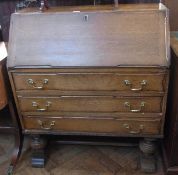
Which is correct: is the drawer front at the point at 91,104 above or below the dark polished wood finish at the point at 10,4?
below

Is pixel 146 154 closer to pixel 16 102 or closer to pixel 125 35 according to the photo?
pixel 125 35

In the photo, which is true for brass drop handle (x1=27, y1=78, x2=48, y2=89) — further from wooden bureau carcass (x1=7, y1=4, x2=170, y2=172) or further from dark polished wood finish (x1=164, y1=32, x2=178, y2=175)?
dark polished wood finish (x1=164, y1=32, x2=178, y2=175)

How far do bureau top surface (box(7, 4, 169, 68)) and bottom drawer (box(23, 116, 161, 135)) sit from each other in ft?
1.24

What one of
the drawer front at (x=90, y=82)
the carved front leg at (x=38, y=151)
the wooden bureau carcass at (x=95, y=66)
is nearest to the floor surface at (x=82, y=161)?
the carved front leg at (x=38, y=151)

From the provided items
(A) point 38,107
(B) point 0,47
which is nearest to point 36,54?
(A) point 38,107

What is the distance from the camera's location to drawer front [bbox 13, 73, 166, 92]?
1.29 metres

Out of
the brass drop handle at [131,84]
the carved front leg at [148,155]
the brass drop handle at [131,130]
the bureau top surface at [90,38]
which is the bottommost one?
the carved front leg at [148,155]

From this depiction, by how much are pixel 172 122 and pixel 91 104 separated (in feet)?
1.65

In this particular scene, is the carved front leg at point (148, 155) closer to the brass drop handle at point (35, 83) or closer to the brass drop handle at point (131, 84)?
the brass drop handle at point (131, 84)

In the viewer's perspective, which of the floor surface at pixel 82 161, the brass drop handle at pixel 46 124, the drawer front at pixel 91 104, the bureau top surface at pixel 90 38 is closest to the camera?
the bureau top surface at pixel 90 38

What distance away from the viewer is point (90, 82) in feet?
4.44

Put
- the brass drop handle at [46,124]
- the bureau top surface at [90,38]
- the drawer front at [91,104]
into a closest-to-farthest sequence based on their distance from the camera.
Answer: the bureau top surface at [90,38], the drawer front at [91,104], the brass drop handle at [46,124]

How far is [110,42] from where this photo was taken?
1307 millimetres

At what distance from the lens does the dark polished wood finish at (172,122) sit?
4.37 feet
